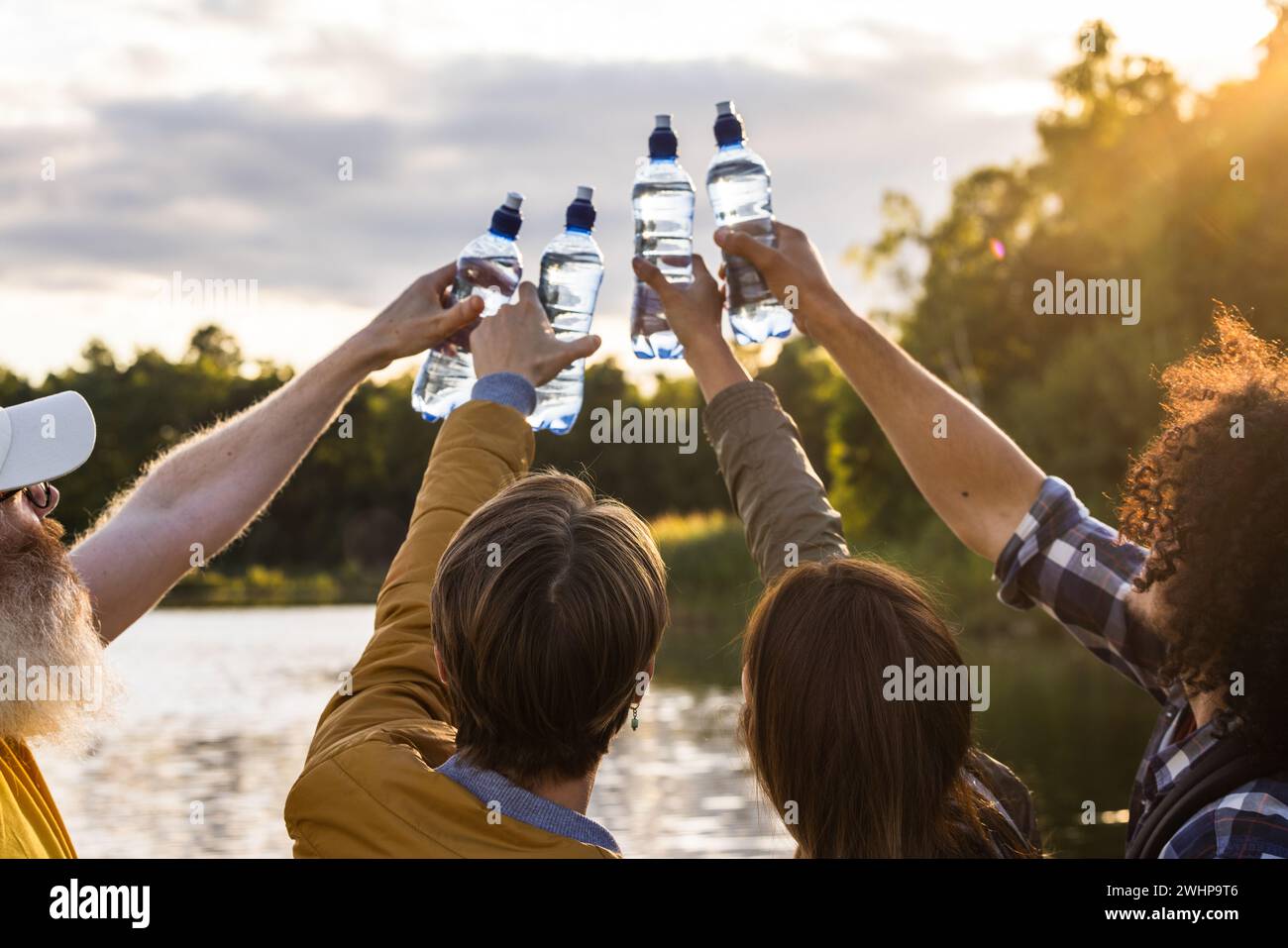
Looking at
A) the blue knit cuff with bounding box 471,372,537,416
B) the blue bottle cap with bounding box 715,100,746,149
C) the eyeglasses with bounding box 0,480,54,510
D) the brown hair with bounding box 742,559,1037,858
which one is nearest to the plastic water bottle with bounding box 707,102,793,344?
the blue bottle cap with bounding box 715,100,746,149

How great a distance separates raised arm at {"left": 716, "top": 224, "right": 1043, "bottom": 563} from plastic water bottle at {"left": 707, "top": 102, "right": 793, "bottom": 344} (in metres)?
0.09

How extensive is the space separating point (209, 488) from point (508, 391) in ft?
1.86

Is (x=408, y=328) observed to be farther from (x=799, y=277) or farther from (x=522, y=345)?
(x=799, y=277)

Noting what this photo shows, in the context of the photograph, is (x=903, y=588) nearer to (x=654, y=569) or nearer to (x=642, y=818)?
(x=654, y=569)

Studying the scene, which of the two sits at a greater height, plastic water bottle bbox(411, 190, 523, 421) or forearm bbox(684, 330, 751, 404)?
plastic water bottle bbox(411, 190, 523, 421)

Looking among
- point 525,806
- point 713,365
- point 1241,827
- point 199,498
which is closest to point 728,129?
point 713,365

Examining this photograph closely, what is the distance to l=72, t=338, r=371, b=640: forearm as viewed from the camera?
2.43m

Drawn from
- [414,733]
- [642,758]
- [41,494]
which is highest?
[41,494]

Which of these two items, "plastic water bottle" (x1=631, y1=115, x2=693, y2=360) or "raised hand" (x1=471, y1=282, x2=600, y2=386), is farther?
"plastic water bottle" (x1=631, y1=115, x2=693, y2=360)

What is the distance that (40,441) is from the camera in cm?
223

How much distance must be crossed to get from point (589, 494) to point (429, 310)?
84 centimetres

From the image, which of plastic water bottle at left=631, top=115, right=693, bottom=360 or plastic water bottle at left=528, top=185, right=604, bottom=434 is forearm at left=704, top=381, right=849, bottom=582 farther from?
plastic water bottle at left=528, top=185, right=604, bottom=434
